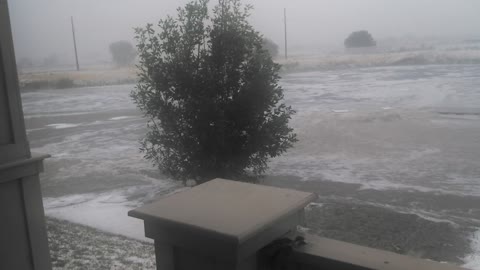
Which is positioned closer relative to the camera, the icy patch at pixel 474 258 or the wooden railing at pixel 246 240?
the wooden railing at pixel 246 240

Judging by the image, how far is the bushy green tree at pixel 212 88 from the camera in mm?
3277

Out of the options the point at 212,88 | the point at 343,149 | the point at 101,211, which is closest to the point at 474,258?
the point at 212,88

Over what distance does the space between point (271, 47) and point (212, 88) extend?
0.74 m

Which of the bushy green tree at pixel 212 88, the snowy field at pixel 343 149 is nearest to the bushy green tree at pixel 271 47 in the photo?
the bushy green tree at pixel 212 88

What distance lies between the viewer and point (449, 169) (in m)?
4.41

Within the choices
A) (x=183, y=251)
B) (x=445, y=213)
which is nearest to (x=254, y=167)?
(x=445, y=213)

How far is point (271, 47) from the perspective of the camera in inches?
142

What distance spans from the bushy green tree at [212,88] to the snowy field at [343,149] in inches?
33.3

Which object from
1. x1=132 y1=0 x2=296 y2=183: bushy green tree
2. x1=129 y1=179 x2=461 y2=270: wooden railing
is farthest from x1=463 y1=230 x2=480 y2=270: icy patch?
x1=129 y1=179 x2=461 y2=270: wooden railing

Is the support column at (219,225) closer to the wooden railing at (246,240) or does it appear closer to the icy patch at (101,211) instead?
the wooden railing at (246,240)

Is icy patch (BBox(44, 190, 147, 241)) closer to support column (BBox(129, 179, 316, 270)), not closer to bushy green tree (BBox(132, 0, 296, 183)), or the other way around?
bushy green tree (BBox(132, 0, 296, 183))

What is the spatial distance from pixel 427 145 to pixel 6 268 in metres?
5.19

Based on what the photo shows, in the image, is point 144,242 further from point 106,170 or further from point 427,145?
point 427,145

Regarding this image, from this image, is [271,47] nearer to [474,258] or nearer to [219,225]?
[474,258]
